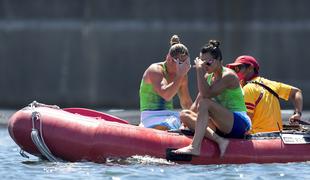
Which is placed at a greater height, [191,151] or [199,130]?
[199,130]

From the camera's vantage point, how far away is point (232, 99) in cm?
1078

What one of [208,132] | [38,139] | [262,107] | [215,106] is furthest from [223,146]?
[38,139]

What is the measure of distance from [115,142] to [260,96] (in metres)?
1.59

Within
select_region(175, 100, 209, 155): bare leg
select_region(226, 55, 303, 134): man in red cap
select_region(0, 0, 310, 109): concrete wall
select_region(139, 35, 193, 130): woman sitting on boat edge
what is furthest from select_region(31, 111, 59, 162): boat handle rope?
select_region(0, 0, 310, 109): concrete wall

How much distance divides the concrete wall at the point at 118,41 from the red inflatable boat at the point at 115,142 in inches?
305

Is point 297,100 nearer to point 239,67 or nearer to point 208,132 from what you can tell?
point 239,67

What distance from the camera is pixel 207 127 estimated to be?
35.5 ft

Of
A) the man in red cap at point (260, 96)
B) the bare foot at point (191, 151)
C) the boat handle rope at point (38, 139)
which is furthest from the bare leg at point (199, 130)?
the boat handle rope at point (38, 139)

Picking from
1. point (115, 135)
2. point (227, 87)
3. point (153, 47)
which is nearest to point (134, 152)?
point (115, 135)

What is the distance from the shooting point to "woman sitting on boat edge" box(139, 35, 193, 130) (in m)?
11.2

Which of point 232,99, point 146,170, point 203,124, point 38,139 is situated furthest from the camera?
point 38,139

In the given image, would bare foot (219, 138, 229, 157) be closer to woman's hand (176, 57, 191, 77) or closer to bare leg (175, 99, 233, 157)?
bare leg (175, 99, 233, 157)

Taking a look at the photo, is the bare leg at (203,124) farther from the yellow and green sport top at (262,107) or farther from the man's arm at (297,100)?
the man's arm at (297,100)

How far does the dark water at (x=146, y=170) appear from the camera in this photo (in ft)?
33.5
